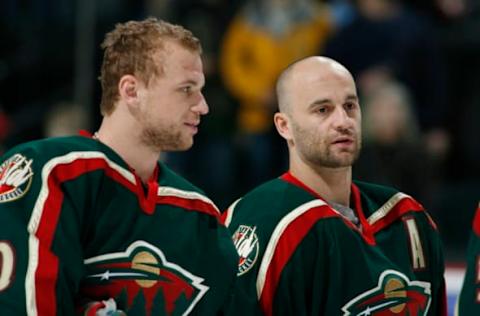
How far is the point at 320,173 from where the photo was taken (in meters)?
4.30

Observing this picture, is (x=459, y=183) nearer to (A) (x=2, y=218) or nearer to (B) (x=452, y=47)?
(B) (x=452, y=47)

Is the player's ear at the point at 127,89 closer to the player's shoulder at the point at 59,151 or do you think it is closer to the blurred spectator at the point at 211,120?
the player's shoulder at the point at 59,151

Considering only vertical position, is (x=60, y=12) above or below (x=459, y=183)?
above

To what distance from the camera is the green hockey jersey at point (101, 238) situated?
11.7ft

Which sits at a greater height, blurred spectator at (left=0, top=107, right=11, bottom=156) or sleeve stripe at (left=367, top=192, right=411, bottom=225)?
blurred spectator at (left=0, top=107, right=11, bottom=156)

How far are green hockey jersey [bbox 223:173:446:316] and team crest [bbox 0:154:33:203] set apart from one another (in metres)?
0.84

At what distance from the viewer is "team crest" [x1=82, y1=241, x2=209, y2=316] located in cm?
371

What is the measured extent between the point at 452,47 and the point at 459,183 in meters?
1.10

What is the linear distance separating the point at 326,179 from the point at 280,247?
35cm

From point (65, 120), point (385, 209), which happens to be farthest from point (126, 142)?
point (65, 120)

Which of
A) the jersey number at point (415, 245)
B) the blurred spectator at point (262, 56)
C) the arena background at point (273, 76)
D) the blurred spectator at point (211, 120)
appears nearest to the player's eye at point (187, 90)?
the jersey number at point (415, 245)

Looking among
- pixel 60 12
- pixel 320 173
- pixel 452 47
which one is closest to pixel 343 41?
pixel 452 47

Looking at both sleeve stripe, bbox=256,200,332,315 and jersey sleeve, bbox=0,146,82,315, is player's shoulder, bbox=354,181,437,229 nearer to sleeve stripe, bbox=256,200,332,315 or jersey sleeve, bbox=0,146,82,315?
sleeve stripe, bbox=256,200,332,315

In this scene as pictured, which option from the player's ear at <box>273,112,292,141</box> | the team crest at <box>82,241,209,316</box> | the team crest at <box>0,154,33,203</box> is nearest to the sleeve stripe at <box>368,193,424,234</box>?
the player's ear at <box>273,112,292,141</box>
